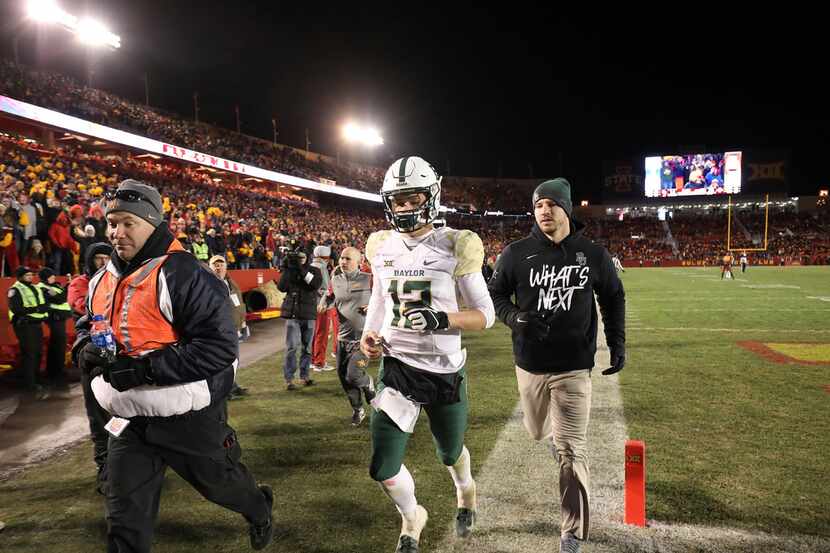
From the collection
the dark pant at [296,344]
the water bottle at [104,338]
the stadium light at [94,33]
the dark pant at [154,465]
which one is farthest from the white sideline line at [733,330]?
the stadium light at [94,33]

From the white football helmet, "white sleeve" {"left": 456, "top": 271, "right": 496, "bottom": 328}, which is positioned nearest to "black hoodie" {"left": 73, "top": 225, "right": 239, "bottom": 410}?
the white football helmet

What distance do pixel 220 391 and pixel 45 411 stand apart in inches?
210

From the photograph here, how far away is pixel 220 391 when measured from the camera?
2668mm

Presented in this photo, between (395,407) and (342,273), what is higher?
(342,273)

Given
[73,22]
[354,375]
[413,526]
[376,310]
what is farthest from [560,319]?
[73,22]

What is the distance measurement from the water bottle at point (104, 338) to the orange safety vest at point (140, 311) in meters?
0.07

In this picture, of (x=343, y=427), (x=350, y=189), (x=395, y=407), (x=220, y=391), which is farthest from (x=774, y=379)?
(x=350, y=189)

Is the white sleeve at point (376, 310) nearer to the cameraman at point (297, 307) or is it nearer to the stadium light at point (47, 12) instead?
the cameraman at point (297, 307)

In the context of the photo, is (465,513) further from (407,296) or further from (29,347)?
(29,347)

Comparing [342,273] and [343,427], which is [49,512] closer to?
[343,427]

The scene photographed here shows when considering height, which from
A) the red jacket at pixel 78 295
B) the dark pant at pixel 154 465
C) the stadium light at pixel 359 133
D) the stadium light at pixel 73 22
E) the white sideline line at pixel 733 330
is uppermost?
the stadium light at pixel 73 22

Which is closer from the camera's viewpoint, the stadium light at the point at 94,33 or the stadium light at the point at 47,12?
the stadium light at the point at 47,12

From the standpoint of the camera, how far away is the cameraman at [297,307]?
742cm

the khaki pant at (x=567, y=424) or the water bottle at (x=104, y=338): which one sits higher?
the water bottle at (x=104, y=338)
